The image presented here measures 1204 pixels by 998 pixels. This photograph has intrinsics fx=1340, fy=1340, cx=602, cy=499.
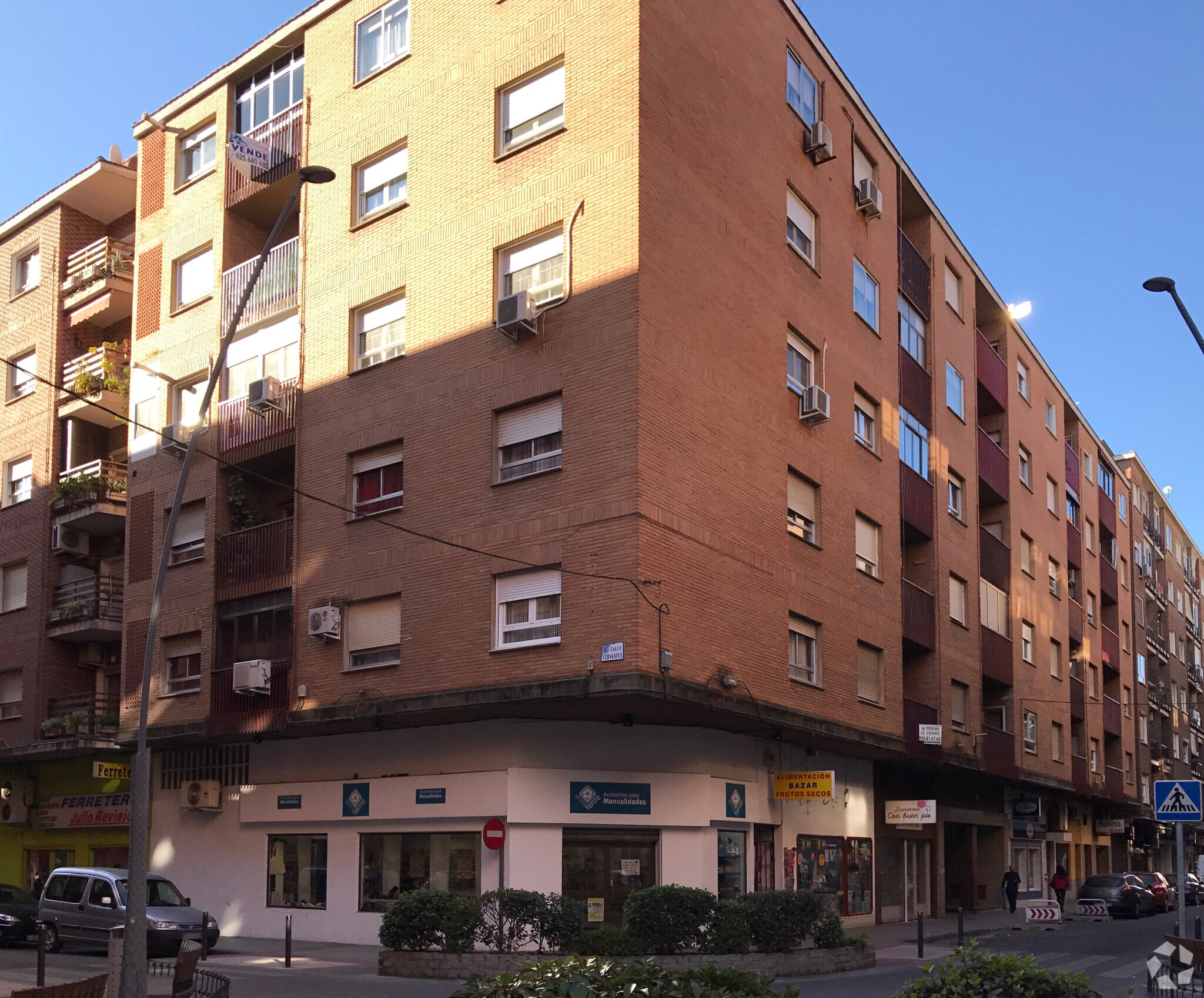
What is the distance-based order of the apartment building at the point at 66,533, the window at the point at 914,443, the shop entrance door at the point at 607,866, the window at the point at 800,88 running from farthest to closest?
the window at the point at 914,443
the apartment building at the point at 66,533
the window at the point at 800,88
the shop entrance door at the point at 607,866

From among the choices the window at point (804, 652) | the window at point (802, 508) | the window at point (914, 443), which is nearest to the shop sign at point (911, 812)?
the window at point (804, 652)

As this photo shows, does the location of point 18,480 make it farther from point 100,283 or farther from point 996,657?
point 996,657

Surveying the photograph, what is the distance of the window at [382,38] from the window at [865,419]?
459 inches

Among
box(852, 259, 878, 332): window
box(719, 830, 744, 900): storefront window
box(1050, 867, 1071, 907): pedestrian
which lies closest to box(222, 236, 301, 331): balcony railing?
box(852, 259, 878, 332): window

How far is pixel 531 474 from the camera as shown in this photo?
2162 cm

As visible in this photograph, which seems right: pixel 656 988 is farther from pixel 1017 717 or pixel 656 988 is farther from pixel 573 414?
pixel 1017 717

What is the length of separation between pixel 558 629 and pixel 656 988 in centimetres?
1441

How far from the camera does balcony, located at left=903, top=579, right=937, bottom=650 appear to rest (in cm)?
3044

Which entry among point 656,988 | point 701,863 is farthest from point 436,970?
point 656,988

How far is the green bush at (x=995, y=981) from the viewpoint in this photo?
23.2ft

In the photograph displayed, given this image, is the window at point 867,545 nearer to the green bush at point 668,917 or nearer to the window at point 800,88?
the window at point 800,88

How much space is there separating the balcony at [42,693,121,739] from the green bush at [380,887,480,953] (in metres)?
13.4

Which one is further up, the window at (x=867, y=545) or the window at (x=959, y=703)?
the window at (x=867, y=545)

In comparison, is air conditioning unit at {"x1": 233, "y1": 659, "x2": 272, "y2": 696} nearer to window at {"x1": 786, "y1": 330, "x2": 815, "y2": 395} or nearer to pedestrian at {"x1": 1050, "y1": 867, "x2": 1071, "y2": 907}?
window at {"x1": 786, "y1": 330, "x2": 815, "y2": 395}
